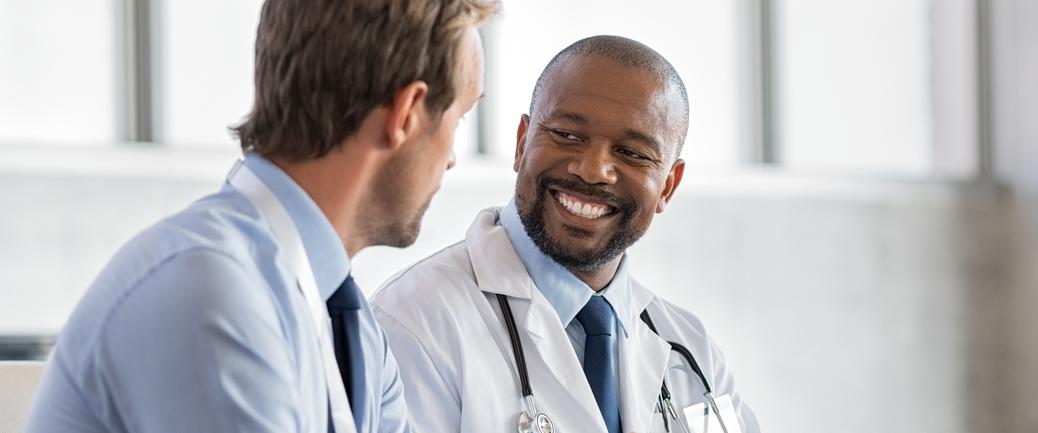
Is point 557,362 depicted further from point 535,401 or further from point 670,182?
point 670,182

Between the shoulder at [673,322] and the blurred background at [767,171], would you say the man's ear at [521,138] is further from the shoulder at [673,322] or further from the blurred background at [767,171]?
the blurred background at [767,171]

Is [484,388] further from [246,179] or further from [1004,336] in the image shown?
[1004,336]

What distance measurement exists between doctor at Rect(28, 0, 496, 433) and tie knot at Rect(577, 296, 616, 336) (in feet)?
2.21

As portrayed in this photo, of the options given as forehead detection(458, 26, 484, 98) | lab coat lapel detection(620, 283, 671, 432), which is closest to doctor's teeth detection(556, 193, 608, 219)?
lab coat lapel detection(620, 283, 671, 432)

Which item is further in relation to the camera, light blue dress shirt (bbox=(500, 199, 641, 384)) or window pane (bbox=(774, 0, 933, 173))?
window pane (bbox=(774, 0, 933, 173))

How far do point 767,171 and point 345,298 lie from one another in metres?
3.44

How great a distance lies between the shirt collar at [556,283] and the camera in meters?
1.99

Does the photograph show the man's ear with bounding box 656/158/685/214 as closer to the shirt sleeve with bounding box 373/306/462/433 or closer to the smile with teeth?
the smile with teeth

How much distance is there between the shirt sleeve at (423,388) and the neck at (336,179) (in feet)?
2.02

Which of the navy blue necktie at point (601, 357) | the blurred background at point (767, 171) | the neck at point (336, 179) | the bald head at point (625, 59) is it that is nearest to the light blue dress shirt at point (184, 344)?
the neck at point (336, 179)

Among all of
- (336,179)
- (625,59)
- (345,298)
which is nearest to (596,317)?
(625,59)

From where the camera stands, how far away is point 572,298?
2.00 meters

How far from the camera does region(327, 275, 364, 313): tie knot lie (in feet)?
4.11

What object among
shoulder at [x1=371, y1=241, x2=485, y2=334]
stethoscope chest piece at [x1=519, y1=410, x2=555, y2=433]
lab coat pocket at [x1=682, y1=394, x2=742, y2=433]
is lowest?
lab coat pocket at [x1=682, y1=394, x2=742, y2=433]
